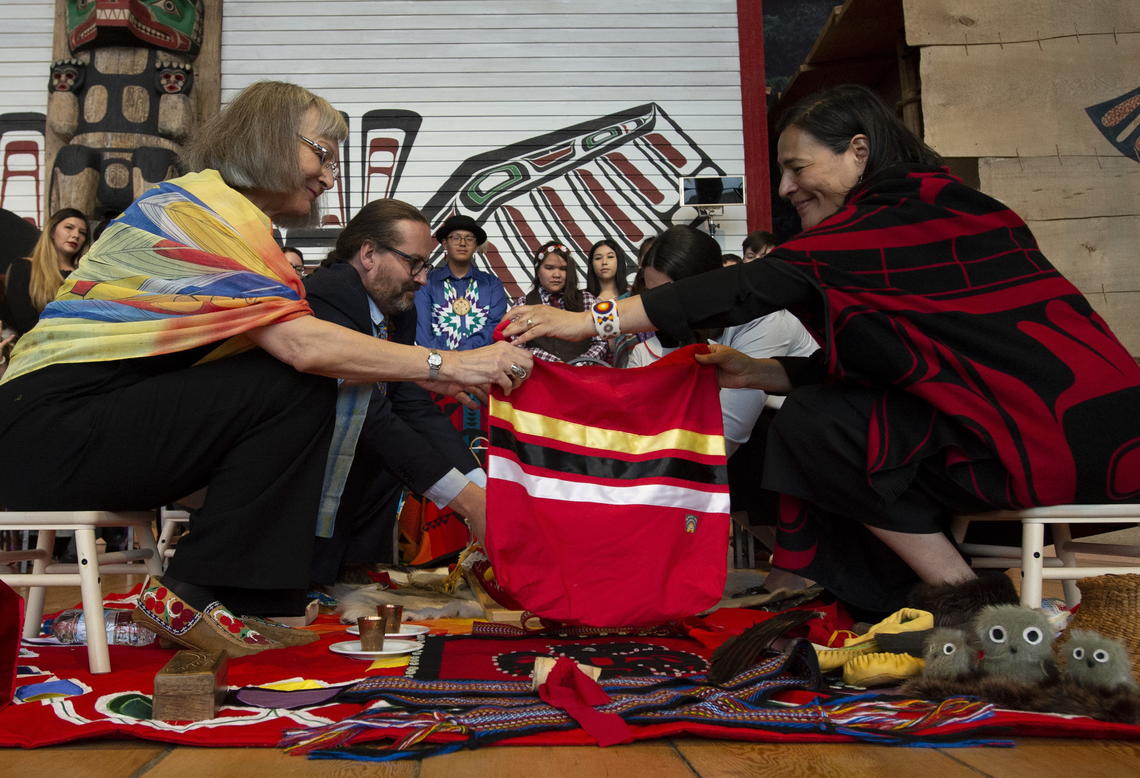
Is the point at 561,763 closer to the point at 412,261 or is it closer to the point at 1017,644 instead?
the point at 1017,644

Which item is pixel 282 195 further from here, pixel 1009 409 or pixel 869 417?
pixel 1009 409

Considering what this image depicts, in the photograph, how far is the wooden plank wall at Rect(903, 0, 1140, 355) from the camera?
5.64 meters

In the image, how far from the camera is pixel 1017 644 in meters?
1.78

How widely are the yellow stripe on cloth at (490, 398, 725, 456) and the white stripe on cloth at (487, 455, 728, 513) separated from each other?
0.11m

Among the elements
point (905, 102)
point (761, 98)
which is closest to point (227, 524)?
point (905, 102)

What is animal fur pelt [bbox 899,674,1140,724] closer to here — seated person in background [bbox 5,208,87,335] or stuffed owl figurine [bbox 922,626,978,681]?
stuffed owl figurine [bbox 922,626,978,681]

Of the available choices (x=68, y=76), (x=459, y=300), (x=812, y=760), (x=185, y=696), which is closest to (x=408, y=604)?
(x=185, y=696)

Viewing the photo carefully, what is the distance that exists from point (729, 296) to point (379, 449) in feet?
3.58

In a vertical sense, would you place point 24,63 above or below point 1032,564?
above

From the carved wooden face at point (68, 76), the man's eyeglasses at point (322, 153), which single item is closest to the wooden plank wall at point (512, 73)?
the carved wooden face at point (68, 76)

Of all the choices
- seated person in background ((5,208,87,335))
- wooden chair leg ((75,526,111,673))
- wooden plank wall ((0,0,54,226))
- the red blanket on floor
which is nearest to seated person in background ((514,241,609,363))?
seated person in background ((5,208,87,335))

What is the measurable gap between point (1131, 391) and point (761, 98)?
6565 millimetres

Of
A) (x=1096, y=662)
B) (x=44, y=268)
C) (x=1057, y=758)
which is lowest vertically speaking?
(x=1057, y=758)

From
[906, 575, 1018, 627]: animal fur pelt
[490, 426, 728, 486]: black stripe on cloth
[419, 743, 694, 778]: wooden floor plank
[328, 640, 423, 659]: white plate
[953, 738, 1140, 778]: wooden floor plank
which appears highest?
[490, 426, 728, 486]: black stripe on cloth
